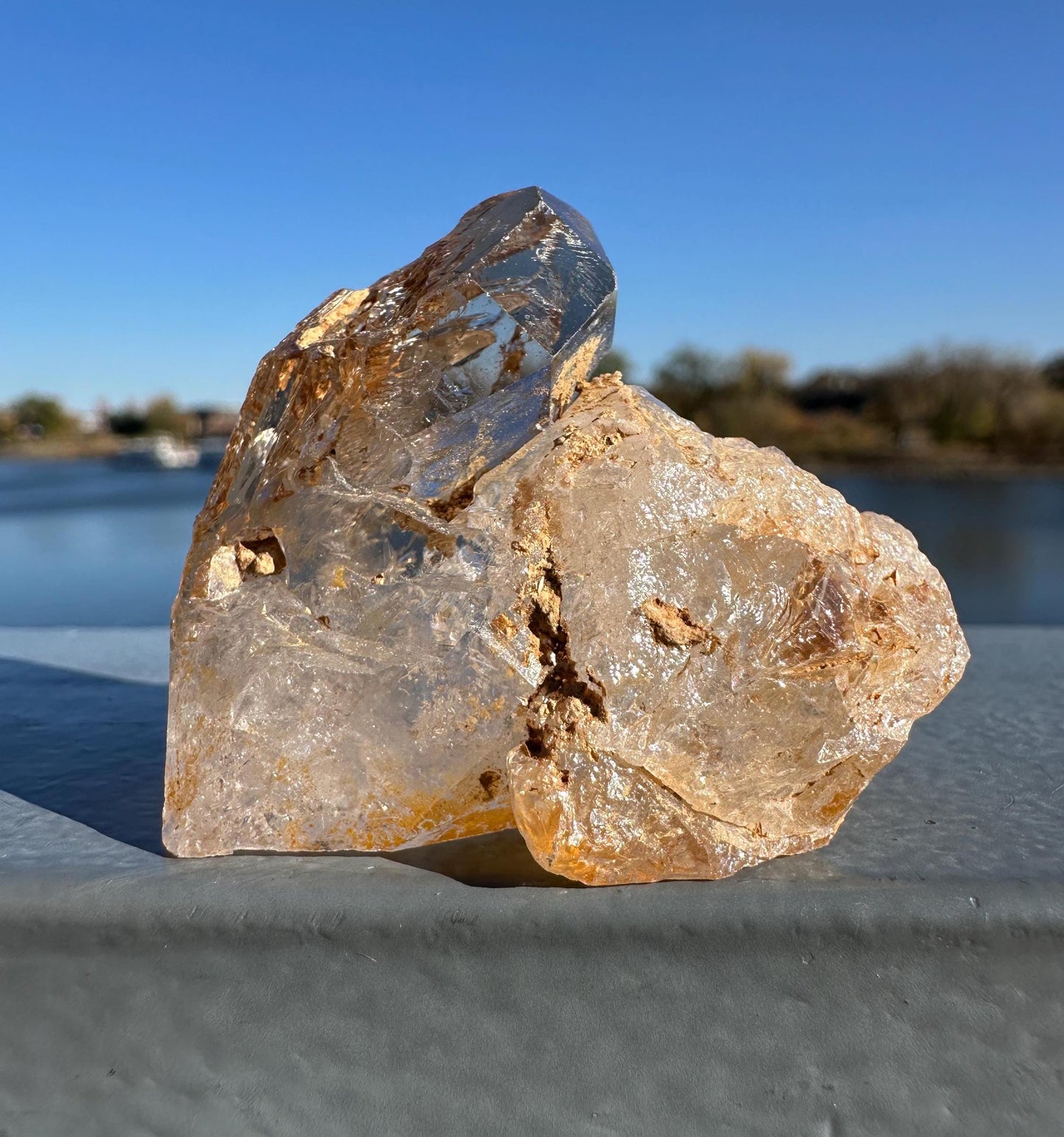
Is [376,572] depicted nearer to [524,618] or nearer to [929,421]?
[524,618]

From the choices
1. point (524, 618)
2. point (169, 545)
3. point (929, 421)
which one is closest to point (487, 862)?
point (524, 618)

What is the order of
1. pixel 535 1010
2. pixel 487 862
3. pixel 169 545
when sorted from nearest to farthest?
pixel 535 1010 → pixel 487 862 → pixel 169 545

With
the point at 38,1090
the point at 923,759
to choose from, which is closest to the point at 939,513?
the point at 923,759

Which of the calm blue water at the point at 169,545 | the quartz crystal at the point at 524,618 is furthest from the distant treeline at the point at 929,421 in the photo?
the quartz crystal at the point at 524,618

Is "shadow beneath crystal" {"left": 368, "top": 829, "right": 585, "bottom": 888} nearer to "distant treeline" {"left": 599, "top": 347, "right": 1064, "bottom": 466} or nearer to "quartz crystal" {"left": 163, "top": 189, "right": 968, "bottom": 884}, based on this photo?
"quartz crystal" {"left": 163, "top": 189, "right": 968, "bottom": 884}

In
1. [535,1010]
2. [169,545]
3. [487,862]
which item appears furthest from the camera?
[169,545]

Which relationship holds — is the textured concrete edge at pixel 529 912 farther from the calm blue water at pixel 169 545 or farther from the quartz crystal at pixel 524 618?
the calm blue water at pixel 169 545

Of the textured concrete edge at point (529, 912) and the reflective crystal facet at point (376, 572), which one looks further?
the reflective crystal facet at point (376, 572)
